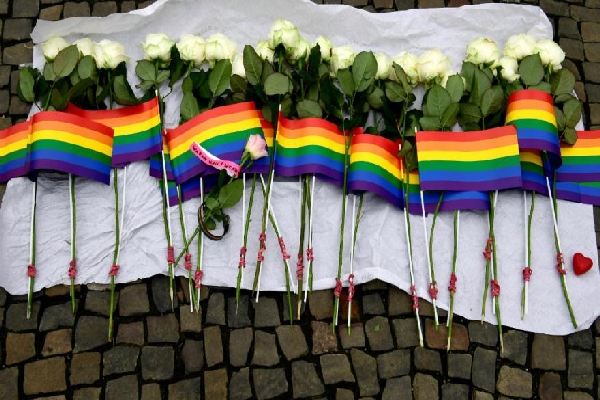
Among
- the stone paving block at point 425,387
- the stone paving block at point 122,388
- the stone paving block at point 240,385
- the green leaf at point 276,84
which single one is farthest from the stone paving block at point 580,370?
the stone paving block at point 122,388

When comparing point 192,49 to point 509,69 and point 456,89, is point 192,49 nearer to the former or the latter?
point 456,89

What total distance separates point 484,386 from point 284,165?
123cm

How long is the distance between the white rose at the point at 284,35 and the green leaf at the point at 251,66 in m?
0.13

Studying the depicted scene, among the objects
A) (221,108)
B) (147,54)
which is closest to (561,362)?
(221,108)

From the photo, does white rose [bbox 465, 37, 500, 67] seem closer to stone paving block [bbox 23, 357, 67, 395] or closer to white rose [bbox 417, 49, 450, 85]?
white rose [bbox 417, 49, 450, 85]

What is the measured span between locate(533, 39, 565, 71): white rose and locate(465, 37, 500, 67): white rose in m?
0.19

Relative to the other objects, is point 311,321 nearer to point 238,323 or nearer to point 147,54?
point 238,323

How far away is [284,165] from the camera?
2613mm

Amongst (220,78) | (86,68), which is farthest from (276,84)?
(86,68)

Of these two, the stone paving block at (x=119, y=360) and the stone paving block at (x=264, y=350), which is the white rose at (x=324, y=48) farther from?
the stone paving block at (x=119, y=360)

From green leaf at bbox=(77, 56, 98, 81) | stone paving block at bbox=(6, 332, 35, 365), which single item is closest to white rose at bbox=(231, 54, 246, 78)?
green leaf at bbox=(77, 56, 98, 81)

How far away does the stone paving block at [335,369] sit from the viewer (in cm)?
238

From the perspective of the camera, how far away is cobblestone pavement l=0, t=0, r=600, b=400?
2355mm

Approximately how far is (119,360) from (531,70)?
7.25ft
